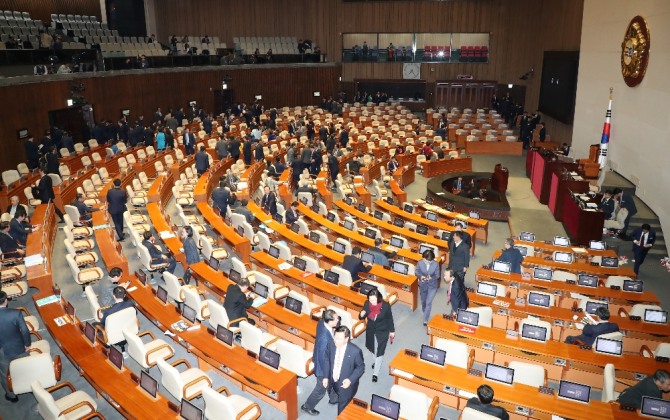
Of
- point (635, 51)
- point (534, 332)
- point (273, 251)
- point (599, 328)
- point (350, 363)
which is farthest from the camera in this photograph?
point (635, 51)

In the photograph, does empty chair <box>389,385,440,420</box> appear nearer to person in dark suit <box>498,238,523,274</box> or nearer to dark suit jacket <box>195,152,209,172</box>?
person in dark suit <box>498,238,523,274</box>

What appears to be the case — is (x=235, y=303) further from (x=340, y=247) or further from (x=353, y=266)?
(x=340, y=247)

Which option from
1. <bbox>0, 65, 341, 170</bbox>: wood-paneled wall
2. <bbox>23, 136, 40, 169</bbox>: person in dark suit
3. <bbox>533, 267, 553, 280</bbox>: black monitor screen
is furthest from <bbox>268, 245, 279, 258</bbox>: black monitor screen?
<bbox>0, 65, 341, 170</bbox>: wood-paneled wall

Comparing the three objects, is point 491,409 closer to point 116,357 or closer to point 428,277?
point 428,277

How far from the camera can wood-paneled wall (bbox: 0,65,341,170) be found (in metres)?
17.0

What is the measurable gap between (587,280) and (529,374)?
3.91 metres

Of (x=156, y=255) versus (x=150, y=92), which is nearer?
(x=156, y=255)

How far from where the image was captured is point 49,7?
81.7 ft

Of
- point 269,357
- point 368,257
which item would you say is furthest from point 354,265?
point 269,357

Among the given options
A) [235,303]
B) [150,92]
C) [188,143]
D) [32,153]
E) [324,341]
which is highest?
[150,92]

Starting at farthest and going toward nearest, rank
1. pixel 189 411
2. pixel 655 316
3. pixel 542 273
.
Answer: pixel 542 273
pixel 655 316
pixel 189 411

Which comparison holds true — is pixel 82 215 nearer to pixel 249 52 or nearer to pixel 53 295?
pixel 53 295

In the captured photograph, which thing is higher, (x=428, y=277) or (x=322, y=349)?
(x=322, y=349)

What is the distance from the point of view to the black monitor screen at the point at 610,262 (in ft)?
36.4
